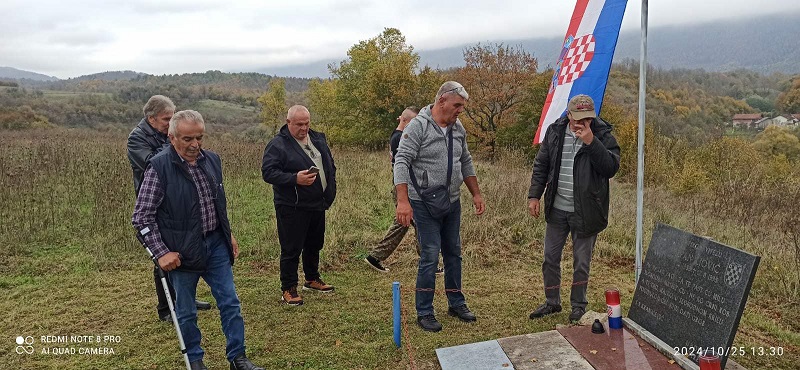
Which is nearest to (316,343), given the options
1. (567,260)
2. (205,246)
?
(205,246)

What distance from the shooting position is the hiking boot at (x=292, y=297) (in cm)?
461

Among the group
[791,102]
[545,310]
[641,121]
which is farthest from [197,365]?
[791,102]

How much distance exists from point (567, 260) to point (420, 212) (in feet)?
9.89

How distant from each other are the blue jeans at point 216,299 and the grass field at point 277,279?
326 millimetres

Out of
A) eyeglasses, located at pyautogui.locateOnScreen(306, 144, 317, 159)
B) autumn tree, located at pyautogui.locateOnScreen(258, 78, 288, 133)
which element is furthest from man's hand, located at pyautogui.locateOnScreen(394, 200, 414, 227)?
autumn tree, located at pyautogui.locateOnScreen(258, 78, 288, 133)

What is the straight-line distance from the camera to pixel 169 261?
293cm

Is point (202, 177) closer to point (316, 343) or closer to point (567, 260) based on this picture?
point (316, 343)

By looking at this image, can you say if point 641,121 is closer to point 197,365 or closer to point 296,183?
point 296,183

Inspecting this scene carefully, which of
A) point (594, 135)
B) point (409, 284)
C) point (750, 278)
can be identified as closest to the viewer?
point (750, 278)

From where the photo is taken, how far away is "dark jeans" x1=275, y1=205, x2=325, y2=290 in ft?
15.1

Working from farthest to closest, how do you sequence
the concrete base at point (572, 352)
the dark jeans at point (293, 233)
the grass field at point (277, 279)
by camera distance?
the dark jeans at point (293, 233) → the grass field at point (277, 279) → the concrete base at point (572, 352)

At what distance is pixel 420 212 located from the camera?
12.7ft

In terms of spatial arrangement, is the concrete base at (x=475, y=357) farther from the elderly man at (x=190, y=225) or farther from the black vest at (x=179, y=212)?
the black vest at (x=179, y=212)

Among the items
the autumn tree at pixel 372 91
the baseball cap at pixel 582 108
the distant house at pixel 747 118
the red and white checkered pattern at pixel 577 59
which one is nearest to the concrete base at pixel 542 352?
the baseball cap at pixel 582 108
